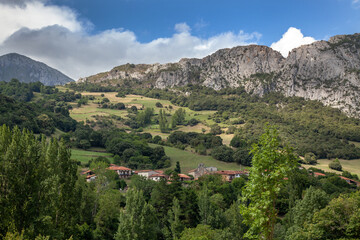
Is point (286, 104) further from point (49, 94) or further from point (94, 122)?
point (49, 94)

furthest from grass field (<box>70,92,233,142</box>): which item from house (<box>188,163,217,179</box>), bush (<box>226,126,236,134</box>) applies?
house (<box>188,163,217,179</box>)

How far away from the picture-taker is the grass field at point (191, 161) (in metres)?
87.4

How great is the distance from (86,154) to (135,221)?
56.4 meters

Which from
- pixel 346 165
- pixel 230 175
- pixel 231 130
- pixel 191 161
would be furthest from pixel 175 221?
pixel 231 130

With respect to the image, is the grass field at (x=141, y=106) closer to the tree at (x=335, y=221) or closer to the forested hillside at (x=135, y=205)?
the forested hillside at (x=135, y=205)

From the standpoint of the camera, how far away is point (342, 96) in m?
174

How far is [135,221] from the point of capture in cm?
3138

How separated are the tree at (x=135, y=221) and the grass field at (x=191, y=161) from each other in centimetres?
5118

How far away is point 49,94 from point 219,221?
170m

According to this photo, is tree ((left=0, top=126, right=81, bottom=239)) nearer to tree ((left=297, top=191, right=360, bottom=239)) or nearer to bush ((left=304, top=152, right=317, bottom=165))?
tree ((left=297, top=191, right=360, bottom=239))

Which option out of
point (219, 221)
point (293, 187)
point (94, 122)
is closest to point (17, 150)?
point (219, 221)

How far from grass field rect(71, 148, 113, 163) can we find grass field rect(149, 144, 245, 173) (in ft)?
73.9

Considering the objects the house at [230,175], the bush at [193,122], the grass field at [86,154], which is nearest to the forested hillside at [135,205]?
the house at [230,175]

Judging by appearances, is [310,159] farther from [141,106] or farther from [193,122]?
[141,106]
